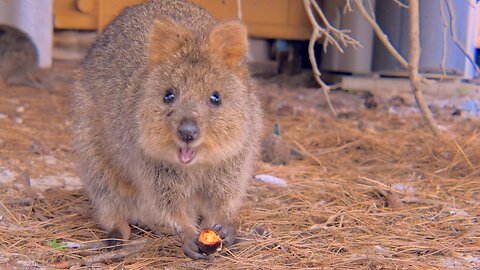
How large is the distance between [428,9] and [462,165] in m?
2.02

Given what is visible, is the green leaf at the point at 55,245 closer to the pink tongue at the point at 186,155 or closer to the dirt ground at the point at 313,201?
the dirt ground at the point at 313,201

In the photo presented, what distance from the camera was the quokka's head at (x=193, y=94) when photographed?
309cm

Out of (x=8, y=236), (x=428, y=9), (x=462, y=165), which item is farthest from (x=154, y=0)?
(x=428, y=9)

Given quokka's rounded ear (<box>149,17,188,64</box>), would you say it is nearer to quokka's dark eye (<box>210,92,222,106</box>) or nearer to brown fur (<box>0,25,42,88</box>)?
quokka's dark eye (<box>210,92,222,106</box>)

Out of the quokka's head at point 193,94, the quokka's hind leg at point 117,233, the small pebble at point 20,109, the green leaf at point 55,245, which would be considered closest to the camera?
the quokka's head at point 193,94

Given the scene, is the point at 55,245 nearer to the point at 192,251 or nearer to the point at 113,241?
the point at 113,241

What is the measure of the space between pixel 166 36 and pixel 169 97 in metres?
0.32

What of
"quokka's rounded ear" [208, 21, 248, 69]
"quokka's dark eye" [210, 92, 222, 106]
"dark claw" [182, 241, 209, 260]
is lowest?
"dark claw" [182, 241, 209, 260]

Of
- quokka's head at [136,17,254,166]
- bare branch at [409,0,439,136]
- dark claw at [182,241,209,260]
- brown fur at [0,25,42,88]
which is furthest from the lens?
brown fur at [0,25,42,88]

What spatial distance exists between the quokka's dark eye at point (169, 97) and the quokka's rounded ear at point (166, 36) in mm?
213

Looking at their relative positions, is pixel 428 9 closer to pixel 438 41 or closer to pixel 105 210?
pixel 438 41

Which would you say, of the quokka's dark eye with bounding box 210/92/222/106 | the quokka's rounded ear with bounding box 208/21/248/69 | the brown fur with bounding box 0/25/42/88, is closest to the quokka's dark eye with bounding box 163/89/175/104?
the quokka's dark eye with bounding box 210/92/222/106

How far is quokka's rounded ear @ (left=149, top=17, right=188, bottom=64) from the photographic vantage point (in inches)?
130

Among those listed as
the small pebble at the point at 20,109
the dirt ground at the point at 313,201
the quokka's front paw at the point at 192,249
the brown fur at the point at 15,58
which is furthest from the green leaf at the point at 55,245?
the brown fur at the point at 15,58
